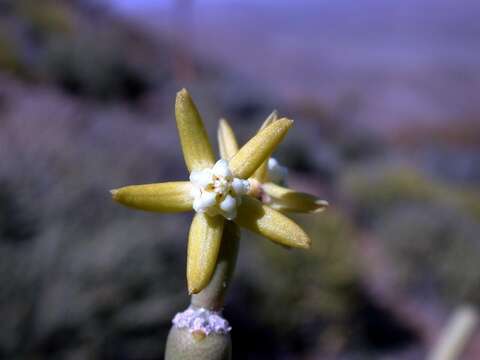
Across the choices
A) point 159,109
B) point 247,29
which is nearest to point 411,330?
point 159,109

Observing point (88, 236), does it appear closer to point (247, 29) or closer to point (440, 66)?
point (440, 66)

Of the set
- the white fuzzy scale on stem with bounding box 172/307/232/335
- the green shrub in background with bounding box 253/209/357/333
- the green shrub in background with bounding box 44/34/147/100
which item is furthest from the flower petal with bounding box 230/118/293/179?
the green shrub in background with bounding box 44/34/147/100

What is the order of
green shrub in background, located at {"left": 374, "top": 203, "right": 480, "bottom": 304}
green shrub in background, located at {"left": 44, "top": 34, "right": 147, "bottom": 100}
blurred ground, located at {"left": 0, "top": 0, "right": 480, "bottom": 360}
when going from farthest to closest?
1. green shrub in background, located at {"left": 44, "top": 34, "right": 147, "bottom": 100}
2. green shrub in background, located at {"left": 374, "top": 203, "right": 480, "bottom": 304}
3. blurred ground, located at {"left": 0, "top": 0, "right": 480, "bottom": 360}

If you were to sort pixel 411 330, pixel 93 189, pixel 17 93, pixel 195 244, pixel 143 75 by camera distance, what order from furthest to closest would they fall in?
pixel 143 75 → pixel 17 93 → pixel 411 330 → pixel 93 189 → pixel 195 244

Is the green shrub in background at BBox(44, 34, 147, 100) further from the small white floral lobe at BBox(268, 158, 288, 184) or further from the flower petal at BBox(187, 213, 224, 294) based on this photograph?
the flower petal at BBox(187, 213, 224, 294)

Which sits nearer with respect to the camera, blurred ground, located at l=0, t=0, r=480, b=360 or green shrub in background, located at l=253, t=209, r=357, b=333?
blurred ground, located at l=0, t=0, r=480, b=360

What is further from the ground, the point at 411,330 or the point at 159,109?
the point at 159,109

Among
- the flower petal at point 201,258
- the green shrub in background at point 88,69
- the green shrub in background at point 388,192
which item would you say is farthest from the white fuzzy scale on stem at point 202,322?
the green shrub in background at point 88,69
